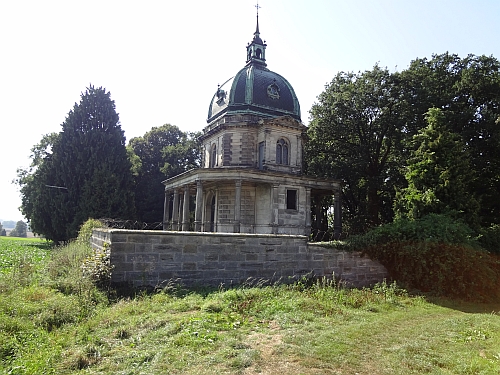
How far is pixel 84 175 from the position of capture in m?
33.6

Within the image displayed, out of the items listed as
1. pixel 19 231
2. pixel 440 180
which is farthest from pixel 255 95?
pixel 19 231

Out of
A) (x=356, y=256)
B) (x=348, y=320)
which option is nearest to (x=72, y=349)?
(x=348, y=320)

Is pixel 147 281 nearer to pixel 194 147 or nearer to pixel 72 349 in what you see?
pixel 72 349

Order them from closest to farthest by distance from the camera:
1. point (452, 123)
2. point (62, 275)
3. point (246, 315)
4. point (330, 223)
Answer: point (246, 315)
point (62, 275)
point (452, 123)
point (330, 223)

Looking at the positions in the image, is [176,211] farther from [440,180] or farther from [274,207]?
[440,180]

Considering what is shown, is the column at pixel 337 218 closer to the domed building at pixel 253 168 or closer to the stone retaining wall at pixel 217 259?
the domed building at pixel 253 168

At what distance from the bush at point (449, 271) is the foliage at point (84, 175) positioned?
2618 cm

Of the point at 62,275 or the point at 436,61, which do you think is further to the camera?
the point at 436,61

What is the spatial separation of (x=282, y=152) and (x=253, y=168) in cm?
293

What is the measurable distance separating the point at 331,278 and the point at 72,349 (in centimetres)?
887

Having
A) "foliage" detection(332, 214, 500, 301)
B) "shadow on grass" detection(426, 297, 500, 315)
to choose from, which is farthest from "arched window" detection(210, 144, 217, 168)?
"shadow on grass" detection(426, 297, 500, 315)

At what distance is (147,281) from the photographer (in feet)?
33.2

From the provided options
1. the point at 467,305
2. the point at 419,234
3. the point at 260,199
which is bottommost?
the point at 467,305

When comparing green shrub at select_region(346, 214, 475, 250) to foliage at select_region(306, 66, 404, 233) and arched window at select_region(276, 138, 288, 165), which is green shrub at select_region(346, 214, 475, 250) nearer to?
arched window at select_region(276, 138, 288, 165)
